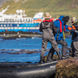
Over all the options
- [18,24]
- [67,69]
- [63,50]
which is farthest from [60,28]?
[18,24]

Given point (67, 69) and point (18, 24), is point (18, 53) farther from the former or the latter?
point (18, 24)

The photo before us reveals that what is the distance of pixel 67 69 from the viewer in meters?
4.94

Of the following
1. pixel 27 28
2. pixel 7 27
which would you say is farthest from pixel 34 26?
pixel 7 27

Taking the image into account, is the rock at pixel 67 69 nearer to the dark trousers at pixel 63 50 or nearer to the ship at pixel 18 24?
the dark trousers at pixel 63 50

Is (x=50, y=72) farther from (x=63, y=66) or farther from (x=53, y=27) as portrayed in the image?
(x=53, y=27)

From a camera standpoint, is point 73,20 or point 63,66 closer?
point 63,66

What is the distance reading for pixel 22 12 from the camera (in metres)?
74.5

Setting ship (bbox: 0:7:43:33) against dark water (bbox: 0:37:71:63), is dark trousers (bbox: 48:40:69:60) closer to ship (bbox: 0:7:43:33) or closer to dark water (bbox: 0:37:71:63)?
dark water (bbox: 0:37:71:63)

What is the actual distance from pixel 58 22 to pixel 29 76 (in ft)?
9.16

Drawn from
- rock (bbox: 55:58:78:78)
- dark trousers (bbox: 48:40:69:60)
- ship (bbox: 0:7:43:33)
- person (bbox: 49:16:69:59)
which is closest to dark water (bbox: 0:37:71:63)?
dark trousers (bbox: 48:40:69:60)

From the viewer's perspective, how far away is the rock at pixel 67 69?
467 centimetres

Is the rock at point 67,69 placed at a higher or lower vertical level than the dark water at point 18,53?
higher

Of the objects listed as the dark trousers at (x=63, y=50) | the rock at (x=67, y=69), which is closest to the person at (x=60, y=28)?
the dark trousers at (x=63, y=50)

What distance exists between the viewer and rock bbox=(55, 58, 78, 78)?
4.67 meters
